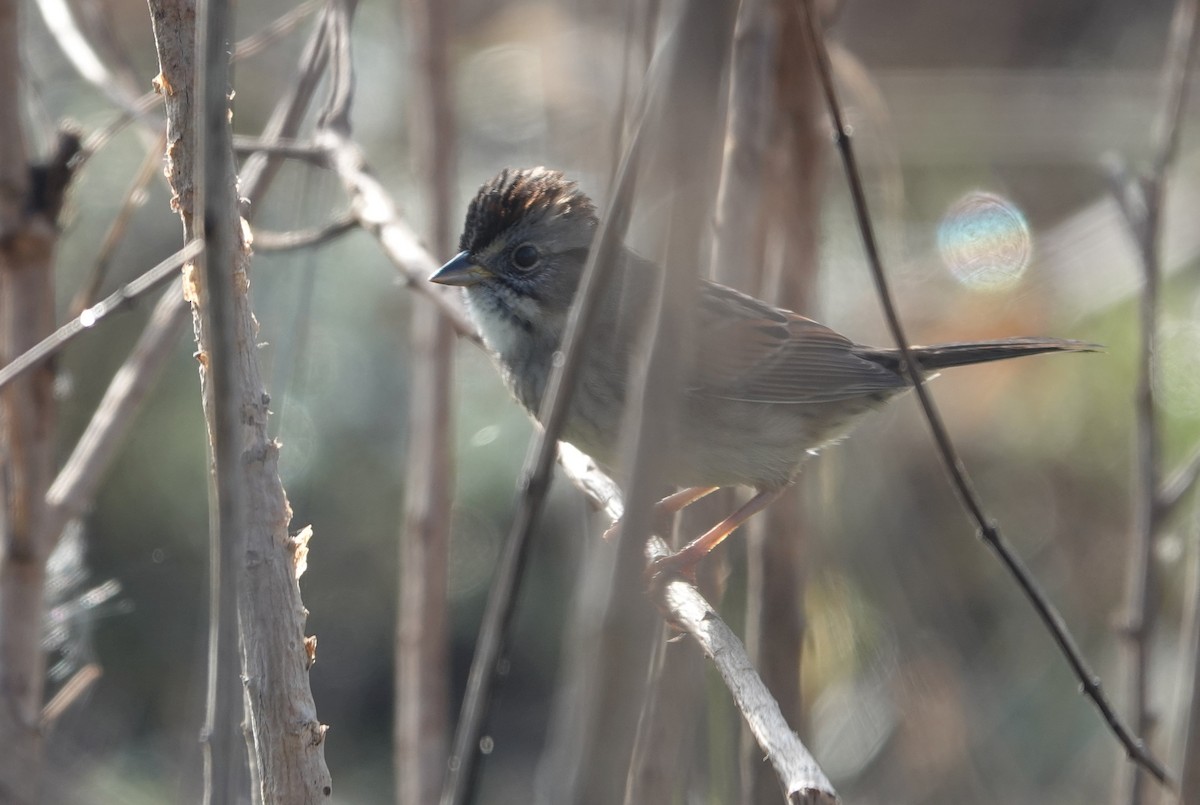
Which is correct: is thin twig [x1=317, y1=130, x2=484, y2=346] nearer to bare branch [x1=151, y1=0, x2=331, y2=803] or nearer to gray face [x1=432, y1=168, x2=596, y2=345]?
gray face [x1=432, y1=168, x2=596, y2=345]

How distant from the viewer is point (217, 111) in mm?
1096

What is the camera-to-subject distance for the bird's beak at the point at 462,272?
2.83 m

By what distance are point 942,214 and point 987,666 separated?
2392 millimetres

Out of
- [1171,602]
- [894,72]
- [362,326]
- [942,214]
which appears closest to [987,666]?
[1171,602]

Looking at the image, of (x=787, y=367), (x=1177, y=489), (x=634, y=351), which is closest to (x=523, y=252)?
(x=634, y=351)

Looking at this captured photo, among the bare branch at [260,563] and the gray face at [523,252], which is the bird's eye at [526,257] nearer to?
the gray face at [523,252]

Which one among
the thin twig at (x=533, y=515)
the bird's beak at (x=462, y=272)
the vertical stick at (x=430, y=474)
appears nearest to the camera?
the thin twig at (x=533, y=515)

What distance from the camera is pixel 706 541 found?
3012 mm

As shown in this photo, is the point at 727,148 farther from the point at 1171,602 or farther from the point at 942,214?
the point at 942,214

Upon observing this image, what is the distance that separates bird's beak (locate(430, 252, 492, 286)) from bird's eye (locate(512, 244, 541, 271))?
100mm

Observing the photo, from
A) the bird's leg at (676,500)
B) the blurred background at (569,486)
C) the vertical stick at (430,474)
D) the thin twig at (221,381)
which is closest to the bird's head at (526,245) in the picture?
the vertical stick at (430,474)

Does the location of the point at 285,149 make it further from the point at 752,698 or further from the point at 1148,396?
the point at 1148,396

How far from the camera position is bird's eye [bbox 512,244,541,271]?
3.12m

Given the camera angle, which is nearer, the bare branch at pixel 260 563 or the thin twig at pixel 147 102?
the bare branch at pixel 260 563
